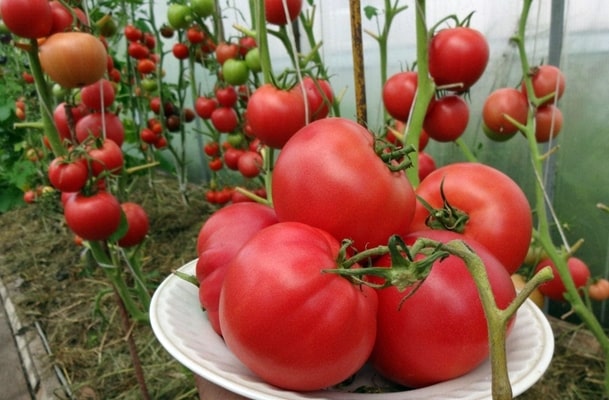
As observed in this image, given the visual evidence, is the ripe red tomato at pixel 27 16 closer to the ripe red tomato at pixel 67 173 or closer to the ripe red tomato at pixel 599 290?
the ripe red tomato at pixel 67 173

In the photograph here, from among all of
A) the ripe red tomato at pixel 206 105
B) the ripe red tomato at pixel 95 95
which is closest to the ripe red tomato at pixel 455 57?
the ripe red tomato at pixel 95 95

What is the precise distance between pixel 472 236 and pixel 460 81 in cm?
26

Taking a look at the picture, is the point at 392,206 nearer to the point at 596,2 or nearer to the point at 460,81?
the point at 460,81

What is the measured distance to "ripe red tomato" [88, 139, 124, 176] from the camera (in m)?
0.86

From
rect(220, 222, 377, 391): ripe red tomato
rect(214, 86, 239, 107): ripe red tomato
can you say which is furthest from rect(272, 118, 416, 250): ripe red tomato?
rect(214, 86, 239, 107): ripe red tomato

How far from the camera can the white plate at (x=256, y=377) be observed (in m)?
0.34

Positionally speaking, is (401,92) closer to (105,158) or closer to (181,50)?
(105,158)

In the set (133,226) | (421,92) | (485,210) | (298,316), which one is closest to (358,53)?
(421,92)

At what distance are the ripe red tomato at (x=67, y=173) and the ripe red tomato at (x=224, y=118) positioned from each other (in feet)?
3.04

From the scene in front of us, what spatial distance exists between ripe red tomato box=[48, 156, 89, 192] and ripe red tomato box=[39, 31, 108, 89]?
0.13m

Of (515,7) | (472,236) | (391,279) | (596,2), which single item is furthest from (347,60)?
(391,279)

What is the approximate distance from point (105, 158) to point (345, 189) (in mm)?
630

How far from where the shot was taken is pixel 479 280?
0.78 ft

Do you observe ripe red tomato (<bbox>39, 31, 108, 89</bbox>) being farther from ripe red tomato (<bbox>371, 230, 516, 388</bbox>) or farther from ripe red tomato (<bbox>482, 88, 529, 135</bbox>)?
ripe red tomato (<bbox>482, 88, 529, 135</bbox>)
